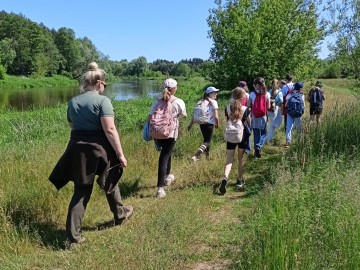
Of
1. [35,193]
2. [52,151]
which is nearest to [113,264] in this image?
[35,193]

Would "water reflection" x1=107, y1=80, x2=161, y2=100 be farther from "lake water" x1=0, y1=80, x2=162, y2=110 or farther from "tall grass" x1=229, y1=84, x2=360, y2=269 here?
"tall grass" x1=229, y1=84, x2=360, y2=269

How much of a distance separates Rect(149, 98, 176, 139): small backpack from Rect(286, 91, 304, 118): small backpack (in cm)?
489

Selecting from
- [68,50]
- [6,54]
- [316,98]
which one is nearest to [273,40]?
[316,98]

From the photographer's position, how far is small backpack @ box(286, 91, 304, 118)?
10430mm

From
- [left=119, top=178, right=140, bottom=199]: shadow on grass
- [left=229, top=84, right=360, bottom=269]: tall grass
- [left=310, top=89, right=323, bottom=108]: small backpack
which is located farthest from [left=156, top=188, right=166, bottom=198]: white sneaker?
[left=310, top=89, right=323, bottom=108]: small backpack

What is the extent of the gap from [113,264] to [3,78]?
3155 inches

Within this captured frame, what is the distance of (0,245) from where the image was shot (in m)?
4.64

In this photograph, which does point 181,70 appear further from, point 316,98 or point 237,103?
point 237,103

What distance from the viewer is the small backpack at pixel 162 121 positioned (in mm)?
6582

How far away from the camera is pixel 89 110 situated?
4.82 metres

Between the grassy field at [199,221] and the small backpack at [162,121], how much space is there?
3.45 feet

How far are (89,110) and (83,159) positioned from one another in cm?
61

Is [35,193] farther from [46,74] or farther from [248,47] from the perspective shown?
[46,74]

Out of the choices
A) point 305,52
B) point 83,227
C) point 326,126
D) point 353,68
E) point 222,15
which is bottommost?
point 83,227
